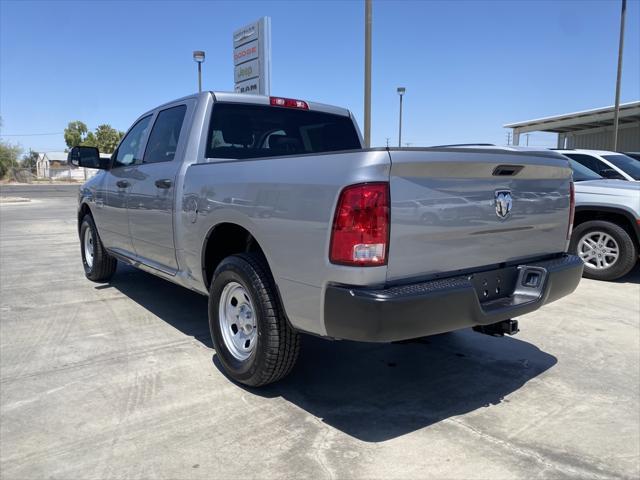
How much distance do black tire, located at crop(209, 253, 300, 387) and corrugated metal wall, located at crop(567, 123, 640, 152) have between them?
3055cm

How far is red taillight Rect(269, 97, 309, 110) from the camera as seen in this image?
4575mm

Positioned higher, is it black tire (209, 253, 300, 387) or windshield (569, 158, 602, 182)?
windshield (569, 158, 602, 182)

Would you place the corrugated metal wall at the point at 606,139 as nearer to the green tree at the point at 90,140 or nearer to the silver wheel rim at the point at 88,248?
the silver wheel rim at the point at 88,248

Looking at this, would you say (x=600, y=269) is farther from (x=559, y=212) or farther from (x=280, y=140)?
(x=280, y=140)

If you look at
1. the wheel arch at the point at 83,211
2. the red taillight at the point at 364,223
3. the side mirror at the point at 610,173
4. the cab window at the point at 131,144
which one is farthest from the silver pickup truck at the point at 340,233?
the side mirror at the point at 610,173

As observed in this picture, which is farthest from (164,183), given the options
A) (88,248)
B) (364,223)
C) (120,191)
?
(88,248)

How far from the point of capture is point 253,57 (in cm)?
1210

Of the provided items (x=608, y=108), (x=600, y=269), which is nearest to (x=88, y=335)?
(x=600, y=269)

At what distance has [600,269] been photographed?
6957 millimetres

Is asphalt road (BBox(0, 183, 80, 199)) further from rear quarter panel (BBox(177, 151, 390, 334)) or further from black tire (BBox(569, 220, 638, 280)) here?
rear quarter panel (BBox(177, 151, 390, 334))

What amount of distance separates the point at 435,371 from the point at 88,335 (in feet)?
9.70

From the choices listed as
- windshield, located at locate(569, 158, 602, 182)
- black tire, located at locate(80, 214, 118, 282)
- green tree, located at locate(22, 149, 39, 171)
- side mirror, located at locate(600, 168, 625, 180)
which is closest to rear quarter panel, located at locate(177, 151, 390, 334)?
black tire, located at locate(80, 214, 118, 282)

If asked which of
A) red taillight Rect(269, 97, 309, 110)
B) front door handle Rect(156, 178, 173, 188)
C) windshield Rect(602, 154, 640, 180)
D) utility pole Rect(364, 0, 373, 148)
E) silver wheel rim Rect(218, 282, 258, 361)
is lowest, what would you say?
silver wheel rim Rect(218, 282, 258, 361)

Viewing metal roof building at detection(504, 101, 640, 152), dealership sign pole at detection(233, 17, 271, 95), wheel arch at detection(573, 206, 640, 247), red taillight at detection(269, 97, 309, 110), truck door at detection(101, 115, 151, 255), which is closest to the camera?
red taillight at detection(269, 97, 309, 110)
